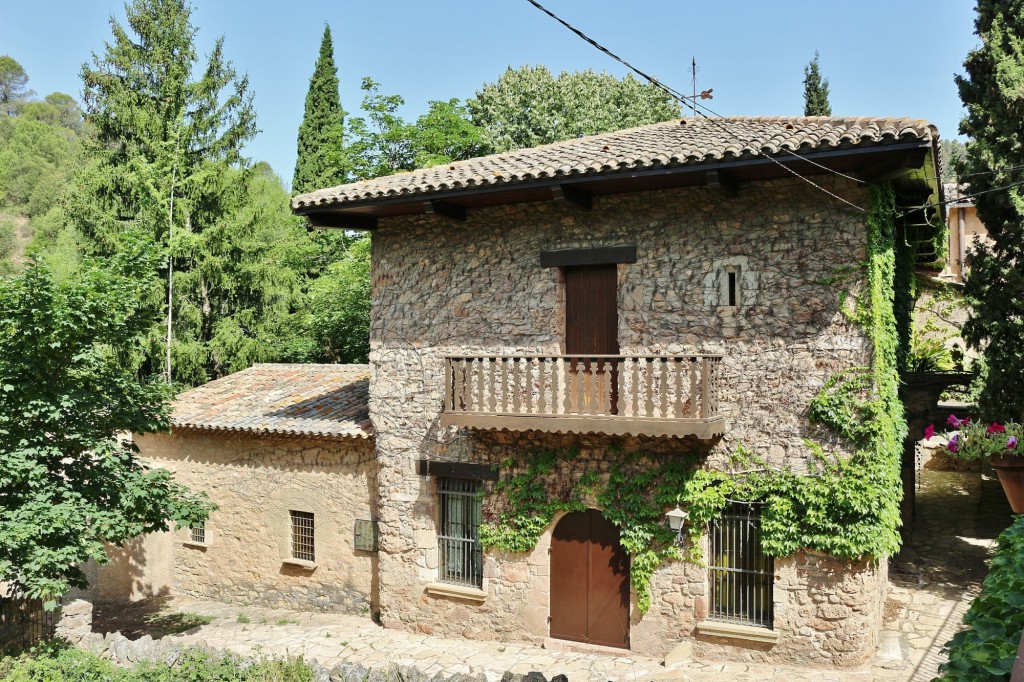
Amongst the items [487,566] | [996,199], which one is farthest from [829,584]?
[996,199]

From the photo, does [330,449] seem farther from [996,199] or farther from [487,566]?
[996,199]

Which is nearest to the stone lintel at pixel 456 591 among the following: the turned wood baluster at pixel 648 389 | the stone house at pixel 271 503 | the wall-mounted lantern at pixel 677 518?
the stone house at pixel 271 503

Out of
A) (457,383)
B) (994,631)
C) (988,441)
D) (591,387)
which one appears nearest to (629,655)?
(591,387)

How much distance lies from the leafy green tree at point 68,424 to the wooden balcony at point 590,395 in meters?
4.19

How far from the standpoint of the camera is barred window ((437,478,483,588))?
11.6m

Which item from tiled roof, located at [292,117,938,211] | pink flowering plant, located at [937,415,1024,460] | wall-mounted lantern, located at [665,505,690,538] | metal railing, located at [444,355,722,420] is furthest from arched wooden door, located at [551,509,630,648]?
tiled roof, located at [292,117,938,211]

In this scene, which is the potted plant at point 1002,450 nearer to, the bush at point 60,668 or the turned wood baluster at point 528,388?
the turned wood baluster at point 528,388

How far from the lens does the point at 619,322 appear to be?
416 inches

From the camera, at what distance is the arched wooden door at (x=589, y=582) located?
1058 cm

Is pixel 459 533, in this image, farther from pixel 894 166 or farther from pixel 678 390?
pixel 894 166

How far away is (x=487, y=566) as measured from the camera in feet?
37.0

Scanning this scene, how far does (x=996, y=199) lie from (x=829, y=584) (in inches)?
267

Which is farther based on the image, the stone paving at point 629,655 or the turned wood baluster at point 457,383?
the turned wood baluster at point 457,383

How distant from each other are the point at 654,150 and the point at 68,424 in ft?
26.7
